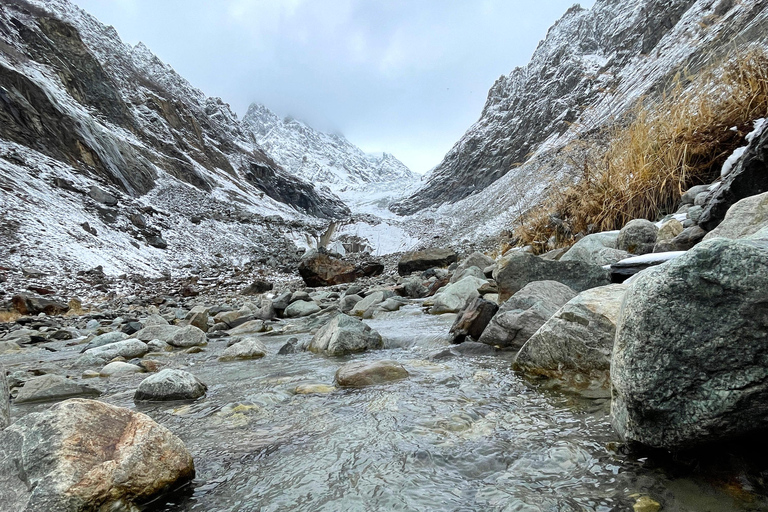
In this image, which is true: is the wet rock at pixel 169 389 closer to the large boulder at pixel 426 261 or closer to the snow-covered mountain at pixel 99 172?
the large boulder at pixel 426 261

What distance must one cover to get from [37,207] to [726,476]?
21400 millimetres

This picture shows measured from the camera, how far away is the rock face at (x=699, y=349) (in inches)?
42.6

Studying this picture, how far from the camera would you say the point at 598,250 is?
4477mm

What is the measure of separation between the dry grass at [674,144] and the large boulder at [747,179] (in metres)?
1.52

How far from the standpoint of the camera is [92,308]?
1120 cm

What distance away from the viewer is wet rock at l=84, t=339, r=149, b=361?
484 cm

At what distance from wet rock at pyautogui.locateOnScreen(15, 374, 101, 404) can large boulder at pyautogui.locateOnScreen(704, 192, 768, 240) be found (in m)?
4.62

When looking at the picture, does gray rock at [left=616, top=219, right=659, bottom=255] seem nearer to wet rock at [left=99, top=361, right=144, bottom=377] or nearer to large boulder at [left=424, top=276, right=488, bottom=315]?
large boulder at [left=424, top=276, right=488, bottom=315]

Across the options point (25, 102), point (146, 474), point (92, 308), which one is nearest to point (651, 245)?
point (146, 474)

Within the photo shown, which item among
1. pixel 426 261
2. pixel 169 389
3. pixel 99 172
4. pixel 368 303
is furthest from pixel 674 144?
pixel 99 172

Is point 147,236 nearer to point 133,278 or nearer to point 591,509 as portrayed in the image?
point 133,278

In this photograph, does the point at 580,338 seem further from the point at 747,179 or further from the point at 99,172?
the point at 99,172

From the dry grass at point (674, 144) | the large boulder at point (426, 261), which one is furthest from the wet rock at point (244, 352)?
the large boulder at point (426, 261)

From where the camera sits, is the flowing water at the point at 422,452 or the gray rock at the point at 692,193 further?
the gray rock at the point at 692,193
